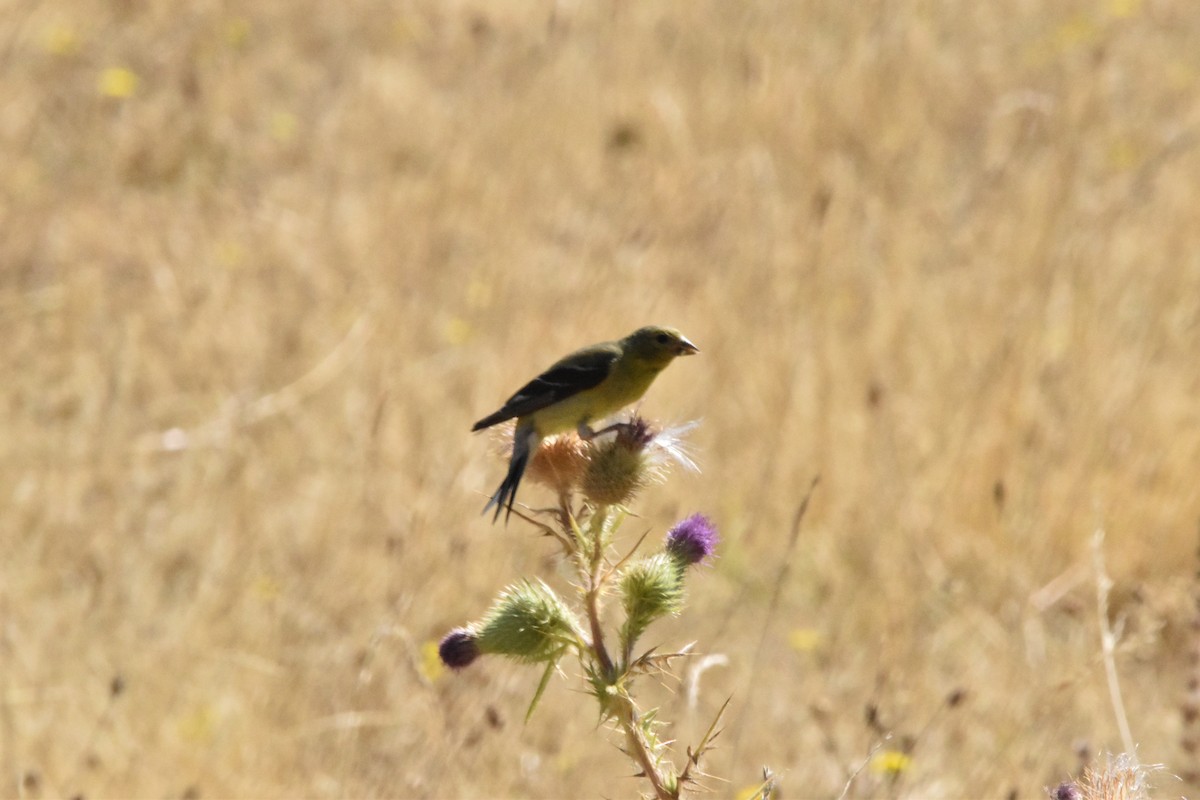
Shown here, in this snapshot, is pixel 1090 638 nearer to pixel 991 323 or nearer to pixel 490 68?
pixel 991 323

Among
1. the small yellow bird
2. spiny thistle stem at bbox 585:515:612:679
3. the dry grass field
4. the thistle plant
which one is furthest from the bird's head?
spiny thistle stem at bbox 585:515:612:679

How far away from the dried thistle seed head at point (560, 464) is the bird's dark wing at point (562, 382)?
0.22 meters

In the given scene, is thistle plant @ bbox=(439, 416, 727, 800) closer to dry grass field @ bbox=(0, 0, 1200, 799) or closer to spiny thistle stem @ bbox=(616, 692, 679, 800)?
spiny thistle stem @ bbox=(616, 692, 679, 800)

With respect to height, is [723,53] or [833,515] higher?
[723,53]

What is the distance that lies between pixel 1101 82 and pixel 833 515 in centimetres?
319

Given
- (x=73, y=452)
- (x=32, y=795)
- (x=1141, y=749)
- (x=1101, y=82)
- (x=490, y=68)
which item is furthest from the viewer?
(x=490, y=68)

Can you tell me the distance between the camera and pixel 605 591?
172cm

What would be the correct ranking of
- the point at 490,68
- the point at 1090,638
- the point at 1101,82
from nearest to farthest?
the point at 1090,638, the point at 1101,82, the point at 490,68

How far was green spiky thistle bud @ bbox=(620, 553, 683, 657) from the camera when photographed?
1681mm

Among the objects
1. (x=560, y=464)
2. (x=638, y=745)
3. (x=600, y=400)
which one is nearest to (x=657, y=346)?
(x=600, y=400)

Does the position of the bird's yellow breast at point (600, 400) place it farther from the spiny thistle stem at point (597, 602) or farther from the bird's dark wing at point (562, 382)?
the spiny thistle stem at point (597, 602)

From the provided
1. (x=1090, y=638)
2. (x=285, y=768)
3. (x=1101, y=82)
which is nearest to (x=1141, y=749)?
(x=1090, y=638)

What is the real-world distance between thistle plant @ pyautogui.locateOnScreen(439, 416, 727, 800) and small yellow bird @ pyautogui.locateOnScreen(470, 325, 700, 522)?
0.15 metres

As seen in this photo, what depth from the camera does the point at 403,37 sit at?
27.2 feet
